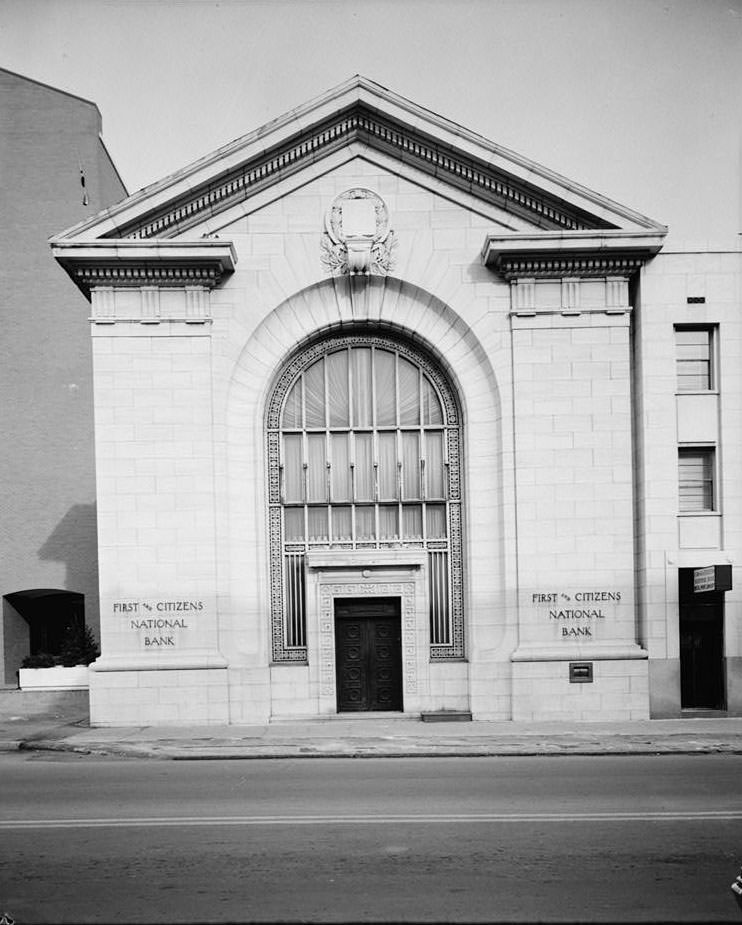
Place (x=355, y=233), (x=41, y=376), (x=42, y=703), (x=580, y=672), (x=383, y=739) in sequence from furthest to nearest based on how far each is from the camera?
(x=41, y=376) → (x=42, y=703) → (x=355, y=233) → (x=580, y=672) → (x=383, y=739)

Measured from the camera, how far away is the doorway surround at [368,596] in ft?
72.4

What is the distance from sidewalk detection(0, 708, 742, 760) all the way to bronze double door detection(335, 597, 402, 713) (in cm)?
61

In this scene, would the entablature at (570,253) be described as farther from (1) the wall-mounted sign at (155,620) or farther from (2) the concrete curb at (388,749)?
(1) the wall-mounted sign at (155,620)

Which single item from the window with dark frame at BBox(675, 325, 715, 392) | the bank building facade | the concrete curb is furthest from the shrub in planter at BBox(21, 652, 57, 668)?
the window with dark frame at BBox(675, 325, 715, 392)

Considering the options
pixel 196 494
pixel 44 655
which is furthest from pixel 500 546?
pixel 44 655

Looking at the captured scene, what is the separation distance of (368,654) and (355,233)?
30.1ft

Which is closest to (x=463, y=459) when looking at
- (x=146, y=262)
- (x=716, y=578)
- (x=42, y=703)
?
Result: (x=716, y=578)

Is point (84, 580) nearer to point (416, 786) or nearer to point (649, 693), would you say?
point (649, 693)

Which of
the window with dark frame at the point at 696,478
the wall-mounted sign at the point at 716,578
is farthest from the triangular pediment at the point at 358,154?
the wall-mounted sign at the point at 716,578

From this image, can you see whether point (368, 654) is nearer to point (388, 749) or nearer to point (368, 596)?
point (368, 596)

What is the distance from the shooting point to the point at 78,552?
112ft

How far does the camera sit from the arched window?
22516 mm

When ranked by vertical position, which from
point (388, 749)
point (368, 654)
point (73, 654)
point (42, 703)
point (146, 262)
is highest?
point (146, 262)

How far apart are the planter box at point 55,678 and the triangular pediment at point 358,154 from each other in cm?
1539
